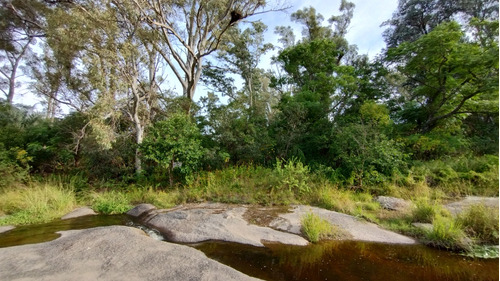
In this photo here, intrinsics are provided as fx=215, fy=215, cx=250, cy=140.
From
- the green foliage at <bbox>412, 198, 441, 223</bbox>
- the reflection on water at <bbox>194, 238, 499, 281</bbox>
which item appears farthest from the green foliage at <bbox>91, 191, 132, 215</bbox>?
the green foliage at <bbox>412, 198, 441, 223</bbox>

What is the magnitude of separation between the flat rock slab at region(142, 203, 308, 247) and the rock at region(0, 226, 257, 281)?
72 cm

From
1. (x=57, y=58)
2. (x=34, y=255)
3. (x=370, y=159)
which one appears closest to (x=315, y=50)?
(x=370, y=159)

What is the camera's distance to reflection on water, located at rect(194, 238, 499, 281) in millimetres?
2848

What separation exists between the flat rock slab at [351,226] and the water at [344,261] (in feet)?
0.67

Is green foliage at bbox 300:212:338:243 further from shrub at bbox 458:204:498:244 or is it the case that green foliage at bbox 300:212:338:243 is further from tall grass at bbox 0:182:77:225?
tall grass at bbox 0:182:77:225

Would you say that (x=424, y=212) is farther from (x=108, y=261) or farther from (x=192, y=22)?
(x=192, y=22)

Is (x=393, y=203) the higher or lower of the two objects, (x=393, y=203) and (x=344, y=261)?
the higher

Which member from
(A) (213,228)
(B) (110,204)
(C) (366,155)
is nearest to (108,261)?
(A) (213,228)

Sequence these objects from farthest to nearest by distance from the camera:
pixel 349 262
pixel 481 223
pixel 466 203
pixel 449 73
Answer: pixel 449 73
pixel 466 203
pixel 481 223
pixel 349 262

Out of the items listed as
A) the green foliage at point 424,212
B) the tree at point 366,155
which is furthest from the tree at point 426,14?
the green foliage at point 424,212

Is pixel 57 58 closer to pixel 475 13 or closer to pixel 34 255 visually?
pixel 34 255

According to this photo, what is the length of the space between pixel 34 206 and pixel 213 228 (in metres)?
5.04

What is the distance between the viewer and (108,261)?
9.56 ft

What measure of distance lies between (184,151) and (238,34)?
10710mm
